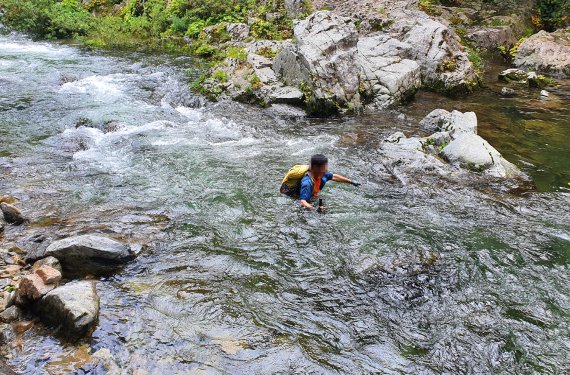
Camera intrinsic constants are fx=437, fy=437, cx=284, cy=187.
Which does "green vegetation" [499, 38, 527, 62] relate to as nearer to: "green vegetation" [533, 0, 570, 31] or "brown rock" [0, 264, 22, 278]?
"green vegetation" [533, 0, 570, 31]

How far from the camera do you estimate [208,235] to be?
7047mm

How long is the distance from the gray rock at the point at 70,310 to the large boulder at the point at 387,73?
37.5 ft

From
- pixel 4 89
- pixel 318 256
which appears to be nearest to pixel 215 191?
pixel 318 256

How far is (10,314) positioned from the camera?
192 inches

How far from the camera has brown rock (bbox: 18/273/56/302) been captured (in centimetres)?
496

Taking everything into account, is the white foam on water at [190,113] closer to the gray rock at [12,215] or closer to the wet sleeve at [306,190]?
the wet sleeve at [306,190]

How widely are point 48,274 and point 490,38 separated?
22679mm

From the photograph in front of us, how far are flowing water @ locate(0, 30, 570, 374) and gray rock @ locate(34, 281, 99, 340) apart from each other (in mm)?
147

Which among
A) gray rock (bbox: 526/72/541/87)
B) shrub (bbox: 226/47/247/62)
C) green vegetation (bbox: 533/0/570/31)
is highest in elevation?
green vegetation (bbox: 533/0/570/31)

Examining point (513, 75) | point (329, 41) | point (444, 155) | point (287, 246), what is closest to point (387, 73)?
point (329, 41)

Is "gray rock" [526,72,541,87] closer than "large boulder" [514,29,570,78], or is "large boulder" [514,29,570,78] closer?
"gray rock" [526,72,541,87]

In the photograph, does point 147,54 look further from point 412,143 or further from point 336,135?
point 412,143

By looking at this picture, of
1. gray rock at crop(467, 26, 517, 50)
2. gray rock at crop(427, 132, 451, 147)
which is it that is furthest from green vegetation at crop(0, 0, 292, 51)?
gray rock at crop(427, 132, 451, 147)

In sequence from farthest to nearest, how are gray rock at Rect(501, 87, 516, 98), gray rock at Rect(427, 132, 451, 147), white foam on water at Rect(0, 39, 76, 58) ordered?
1. white foam on water at Rect(0, 39, 76, 58)
2. gray rock at Rect(501, 87, 516, 98)
3. gray rock at Rect(427, 132, 451, 147)
